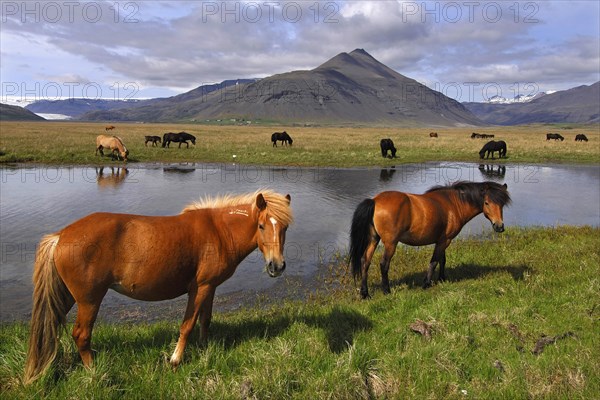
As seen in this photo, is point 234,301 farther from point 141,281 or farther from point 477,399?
point 477,399

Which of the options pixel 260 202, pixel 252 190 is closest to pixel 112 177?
pixel 252 190

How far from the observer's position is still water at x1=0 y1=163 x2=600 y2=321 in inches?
419

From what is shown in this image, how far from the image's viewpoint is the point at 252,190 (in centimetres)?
2128

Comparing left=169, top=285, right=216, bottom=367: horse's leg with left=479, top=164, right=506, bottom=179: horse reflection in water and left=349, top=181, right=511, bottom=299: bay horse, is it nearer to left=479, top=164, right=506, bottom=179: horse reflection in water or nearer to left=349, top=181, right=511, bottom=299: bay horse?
left=349, top=181, right=511, bottom=299: bay horse

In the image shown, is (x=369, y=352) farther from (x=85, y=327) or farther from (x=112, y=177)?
(x=112, y=177)

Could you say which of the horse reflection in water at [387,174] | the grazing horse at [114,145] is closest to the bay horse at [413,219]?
the horse reflection in water at [387,174]

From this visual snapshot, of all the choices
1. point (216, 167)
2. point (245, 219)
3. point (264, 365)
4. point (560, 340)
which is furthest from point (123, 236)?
point (216, 167)

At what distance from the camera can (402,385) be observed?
15.5ft

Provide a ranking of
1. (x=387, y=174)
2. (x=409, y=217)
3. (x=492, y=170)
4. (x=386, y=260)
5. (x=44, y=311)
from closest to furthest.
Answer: (x=44, y=311) < (x=386, y=260) < (x=409, y=217) < (x=387, y=174) < (x=492, y=170)

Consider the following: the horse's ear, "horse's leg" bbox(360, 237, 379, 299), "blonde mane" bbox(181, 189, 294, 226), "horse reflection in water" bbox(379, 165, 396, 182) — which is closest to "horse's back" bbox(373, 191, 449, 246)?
"horse's leg" bbox(360, 237, 379, 299)

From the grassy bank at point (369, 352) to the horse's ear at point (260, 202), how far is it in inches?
74.6

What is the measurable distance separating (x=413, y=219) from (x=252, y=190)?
530 inches

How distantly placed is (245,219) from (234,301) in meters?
3.86

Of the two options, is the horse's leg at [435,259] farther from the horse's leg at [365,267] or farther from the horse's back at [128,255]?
the horse's back at [128,255]
